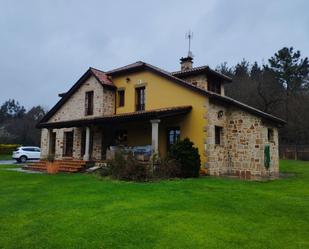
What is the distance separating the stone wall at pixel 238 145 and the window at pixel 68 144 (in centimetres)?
1095

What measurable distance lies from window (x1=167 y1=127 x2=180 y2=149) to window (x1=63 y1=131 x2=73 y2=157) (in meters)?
8.32

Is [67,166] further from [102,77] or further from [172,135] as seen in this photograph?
[102,77]

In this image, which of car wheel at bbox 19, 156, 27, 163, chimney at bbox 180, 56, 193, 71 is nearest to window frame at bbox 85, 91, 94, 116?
chimney at bbox 180, 56, 193, 71

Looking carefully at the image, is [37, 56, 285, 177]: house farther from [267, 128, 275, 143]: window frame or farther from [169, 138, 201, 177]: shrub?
[169, 138, 201, 177]: shrub

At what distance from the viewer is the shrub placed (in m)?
14.1

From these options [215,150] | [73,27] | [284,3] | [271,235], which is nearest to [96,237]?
[271,235]

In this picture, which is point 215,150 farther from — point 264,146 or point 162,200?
point 162,200

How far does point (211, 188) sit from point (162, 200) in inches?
118

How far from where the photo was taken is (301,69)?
44344 mm

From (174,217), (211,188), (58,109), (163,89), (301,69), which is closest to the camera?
(174,217)

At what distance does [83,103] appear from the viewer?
22.0m

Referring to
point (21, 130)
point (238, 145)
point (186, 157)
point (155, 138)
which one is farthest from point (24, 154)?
point (21, 130)

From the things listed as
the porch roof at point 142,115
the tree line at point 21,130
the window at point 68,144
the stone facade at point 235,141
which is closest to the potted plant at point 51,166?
the porch roof at point 142,115

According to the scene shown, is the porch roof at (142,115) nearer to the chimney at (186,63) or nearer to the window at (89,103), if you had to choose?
the window at (89,103)
